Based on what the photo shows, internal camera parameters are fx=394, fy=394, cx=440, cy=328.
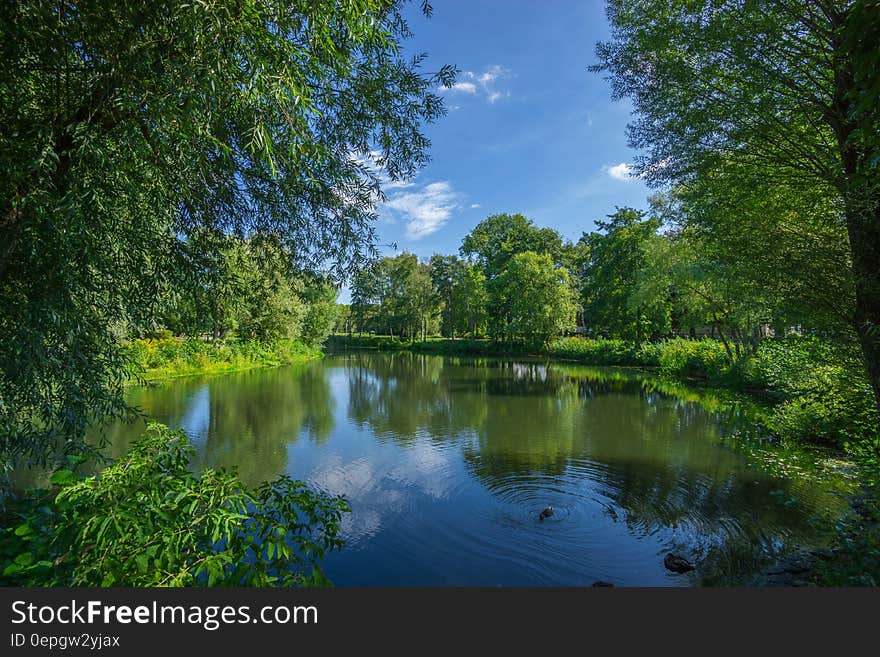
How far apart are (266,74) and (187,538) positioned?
3221mm

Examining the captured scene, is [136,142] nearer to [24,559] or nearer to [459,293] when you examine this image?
[24,559]

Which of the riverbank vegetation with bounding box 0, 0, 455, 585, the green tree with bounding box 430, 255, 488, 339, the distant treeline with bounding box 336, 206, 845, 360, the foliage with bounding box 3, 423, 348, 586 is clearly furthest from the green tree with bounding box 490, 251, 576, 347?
the foliage with bounding box 3, 423, 348, 586

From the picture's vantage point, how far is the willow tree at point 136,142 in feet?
9.36

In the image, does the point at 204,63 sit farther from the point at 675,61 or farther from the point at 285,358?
the point at 285,358

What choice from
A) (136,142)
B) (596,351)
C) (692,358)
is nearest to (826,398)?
(136,142)

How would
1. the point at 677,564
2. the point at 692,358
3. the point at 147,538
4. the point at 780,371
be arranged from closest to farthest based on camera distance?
the point at 147,538
the point at 677,564
the point at 780,371
the point at 692,358

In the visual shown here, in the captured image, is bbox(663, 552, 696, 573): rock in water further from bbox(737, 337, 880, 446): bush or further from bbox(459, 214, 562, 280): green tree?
bbox(459, 214, 562, 280): green tree

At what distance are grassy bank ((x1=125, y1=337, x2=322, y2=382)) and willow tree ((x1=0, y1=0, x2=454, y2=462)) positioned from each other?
1461cm

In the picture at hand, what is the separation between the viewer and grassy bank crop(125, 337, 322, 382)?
72.3 ft

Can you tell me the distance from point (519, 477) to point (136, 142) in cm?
853

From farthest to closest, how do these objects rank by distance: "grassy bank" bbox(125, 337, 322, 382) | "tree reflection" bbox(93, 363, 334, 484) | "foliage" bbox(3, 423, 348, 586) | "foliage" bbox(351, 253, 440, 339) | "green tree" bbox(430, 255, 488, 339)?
"foliage" bbox(351, 253, 440, 339), "green tree" bbox(430, 255, 488, 339), "grassy bank" bbox(125, 337, 322, 382), "tree reflection" bbox(93, 363, 334, 484), "foliage" bbox(3, 423, 348, 586)

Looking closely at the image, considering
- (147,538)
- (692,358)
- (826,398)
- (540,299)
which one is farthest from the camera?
(540,299)

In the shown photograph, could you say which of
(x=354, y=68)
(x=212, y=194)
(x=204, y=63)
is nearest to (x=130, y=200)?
(x=212, y=194)

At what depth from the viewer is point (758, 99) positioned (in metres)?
5.50
